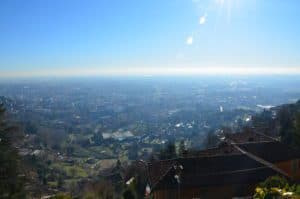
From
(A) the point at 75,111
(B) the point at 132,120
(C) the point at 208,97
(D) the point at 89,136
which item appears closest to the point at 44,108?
(A) the point at 75,111

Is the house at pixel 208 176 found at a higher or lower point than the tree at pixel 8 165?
lower

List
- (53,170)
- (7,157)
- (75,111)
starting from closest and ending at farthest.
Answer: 1. (7,157)
2. (53,170)
3. (75,111)

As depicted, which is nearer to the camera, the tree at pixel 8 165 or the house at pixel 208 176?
the tree at pixel 8 165

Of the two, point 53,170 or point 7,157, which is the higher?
point 7,157

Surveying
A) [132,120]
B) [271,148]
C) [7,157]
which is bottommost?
[132,120]

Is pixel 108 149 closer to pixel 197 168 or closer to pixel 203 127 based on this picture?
pixel 203 127

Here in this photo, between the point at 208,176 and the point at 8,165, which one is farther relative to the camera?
the point at 208,176

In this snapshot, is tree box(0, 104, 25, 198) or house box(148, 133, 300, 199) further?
house box(148, 133, 300, 199)

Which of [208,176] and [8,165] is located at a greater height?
[8,165]
